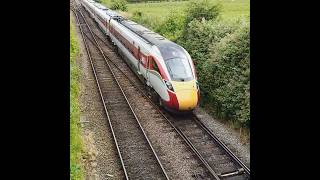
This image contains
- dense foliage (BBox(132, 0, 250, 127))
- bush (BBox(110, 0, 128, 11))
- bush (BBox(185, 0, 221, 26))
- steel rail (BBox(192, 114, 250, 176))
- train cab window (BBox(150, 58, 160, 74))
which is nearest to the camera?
steel rail (BBox(192, 114, 250, 176))

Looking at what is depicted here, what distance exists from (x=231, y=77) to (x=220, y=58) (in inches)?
48.3

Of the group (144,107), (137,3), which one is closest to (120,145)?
(144,107)

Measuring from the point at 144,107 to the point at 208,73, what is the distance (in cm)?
338

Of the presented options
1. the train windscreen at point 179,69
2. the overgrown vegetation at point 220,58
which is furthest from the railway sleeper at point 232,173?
the train windscreen at point 179,69

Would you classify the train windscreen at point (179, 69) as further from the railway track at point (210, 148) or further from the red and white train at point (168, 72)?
the railway track at point (210, 148)

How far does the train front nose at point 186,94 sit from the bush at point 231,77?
54.2 inches

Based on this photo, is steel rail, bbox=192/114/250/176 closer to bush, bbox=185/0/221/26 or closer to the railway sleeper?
the railway sleeper

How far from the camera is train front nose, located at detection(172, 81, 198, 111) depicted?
1557 cm

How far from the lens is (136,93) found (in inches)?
798

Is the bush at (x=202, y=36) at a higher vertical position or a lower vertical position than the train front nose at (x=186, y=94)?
higher

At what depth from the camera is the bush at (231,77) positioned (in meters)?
15.2

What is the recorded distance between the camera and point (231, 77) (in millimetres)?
16531

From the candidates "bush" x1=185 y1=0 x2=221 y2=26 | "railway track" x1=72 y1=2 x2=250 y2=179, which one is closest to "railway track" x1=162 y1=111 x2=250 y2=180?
"railway track" x1=72 y1=2 x2=250 y2=179
